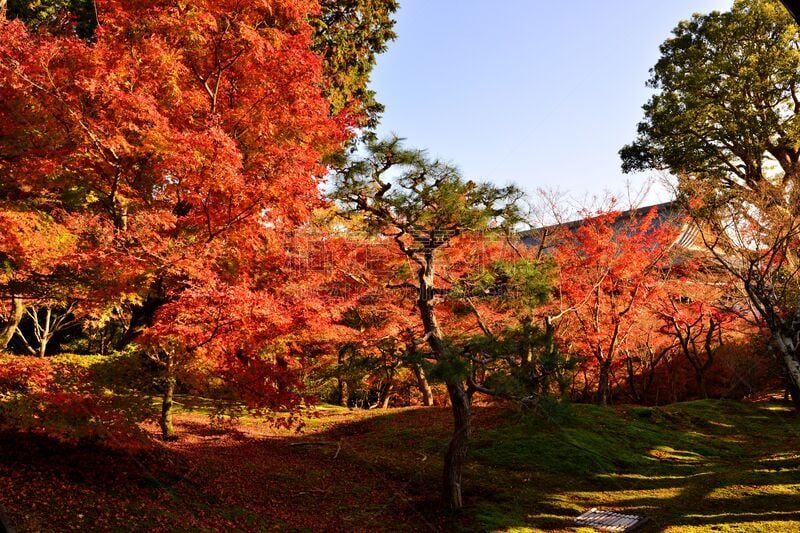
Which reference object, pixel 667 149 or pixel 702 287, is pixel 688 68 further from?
pixel 702 287

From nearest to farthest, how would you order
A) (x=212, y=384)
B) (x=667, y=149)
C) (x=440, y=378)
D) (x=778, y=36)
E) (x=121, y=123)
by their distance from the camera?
(x=440, y=378) < (x=121, y=123) < (x=212, y=384) < (x=778, y=36) < (x=667, y=149)

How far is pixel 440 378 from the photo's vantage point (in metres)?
6.30

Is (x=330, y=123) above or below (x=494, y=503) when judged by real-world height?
above

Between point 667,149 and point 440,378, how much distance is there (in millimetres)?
13351

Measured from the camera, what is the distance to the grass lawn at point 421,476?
6582 millimetres

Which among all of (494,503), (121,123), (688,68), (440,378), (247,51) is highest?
(688,68)

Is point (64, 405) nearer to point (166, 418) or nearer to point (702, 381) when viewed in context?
point (166, 418)

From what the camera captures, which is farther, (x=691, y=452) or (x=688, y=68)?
(x=688, y=68)

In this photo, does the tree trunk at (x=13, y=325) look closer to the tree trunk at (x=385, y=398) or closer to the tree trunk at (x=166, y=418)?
the tree trunk at (x=166, y=418)

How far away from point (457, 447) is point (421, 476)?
2541 millimetres

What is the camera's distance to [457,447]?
7805mm

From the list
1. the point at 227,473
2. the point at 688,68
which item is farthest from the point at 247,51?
the point at 688,68

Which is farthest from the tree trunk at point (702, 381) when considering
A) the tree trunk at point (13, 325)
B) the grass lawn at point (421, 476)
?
the tree trunk at point (13, 325)

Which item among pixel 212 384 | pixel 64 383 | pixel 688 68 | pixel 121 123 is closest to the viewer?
pixel 64 383
